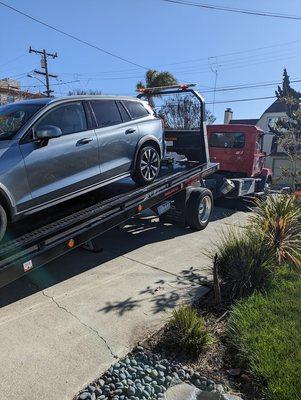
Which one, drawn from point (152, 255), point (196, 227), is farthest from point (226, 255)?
point (196, 227)

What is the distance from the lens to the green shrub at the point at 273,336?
345 cm

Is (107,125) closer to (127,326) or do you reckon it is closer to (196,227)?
(127,326)

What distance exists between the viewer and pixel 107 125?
6.01 meters

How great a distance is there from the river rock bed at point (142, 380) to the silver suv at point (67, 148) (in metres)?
2.00

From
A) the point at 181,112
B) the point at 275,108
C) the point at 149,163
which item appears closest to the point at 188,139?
the point at 149,163

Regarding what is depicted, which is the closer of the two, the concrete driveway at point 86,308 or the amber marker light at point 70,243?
the concrete driveway at point 86,308

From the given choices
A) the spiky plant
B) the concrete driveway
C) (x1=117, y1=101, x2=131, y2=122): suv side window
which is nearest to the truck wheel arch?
the concrete driveway

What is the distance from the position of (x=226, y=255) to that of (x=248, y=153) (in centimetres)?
684

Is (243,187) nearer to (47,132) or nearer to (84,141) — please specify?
(84,141)

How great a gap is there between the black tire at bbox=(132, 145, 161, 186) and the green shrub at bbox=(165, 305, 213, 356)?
2.98 m

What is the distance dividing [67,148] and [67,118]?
49cm

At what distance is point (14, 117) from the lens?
5.11m

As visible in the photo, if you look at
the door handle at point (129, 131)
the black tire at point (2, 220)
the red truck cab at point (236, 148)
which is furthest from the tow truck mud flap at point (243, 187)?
the black tire at point (2, 220)

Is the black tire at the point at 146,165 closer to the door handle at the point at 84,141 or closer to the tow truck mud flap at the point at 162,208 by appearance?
the tow truck mud flap at the point at 162,208
